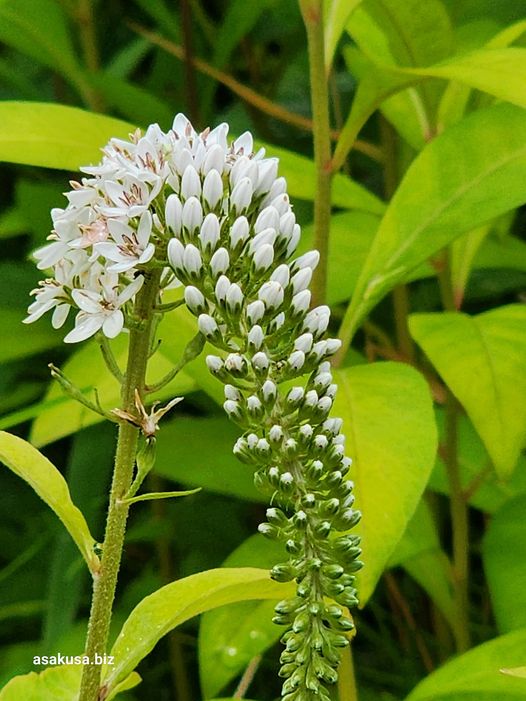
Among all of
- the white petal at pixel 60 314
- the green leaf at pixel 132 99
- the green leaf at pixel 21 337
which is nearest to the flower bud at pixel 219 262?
the white petal at pixel 60 314

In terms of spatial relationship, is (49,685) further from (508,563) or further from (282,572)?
(508,563)

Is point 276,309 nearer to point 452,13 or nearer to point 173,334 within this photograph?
point 173,334

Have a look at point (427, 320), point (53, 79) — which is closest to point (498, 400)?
point (427, 320)

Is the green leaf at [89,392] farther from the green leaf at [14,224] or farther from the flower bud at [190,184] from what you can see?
the green leaf at [14,224]

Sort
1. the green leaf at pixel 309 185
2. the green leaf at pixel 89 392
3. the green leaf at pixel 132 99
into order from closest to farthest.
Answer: the green leaf at pixel 89 392
the green leaf at pixel 309 185
the green leaf at pixel 132 99

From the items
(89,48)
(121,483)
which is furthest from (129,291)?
(89,48)

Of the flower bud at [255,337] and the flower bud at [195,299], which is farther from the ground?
A: the flower bud at [195,299]

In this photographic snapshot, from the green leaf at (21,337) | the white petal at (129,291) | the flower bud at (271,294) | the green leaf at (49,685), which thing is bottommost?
the green leaf at (49,685)
